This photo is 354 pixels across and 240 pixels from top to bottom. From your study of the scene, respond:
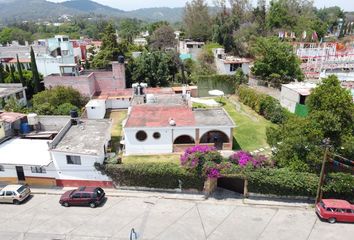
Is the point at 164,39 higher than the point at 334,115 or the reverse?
higher

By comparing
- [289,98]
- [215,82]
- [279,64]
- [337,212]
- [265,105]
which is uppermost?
[279,64]

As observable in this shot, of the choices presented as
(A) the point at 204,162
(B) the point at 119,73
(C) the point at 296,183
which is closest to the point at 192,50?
(B) the point at 119,73

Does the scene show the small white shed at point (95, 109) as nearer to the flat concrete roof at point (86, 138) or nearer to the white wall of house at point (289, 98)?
the flat concrete roof at point (86, 138)

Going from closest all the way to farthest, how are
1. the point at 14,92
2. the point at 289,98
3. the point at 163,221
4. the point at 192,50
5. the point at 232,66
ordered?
the point at 163,221 → the point at 289,98 → the point at 14,92 → the point at 232,66 → the point at 192,50

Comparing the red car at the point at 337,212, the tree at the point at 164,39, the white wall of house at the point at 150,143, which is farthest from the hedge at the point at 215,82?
the red car at the point at 337,212

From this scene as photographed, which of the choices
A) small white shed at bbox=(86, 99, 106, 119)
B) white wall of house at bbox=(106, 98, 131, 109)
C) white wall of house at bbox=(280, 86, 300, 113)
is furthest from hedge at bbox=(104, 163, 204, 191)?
white wall of house at bbox=(106, 98, 131, 109)

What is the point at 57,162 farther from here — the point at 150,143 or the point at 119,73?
the point at 119,73

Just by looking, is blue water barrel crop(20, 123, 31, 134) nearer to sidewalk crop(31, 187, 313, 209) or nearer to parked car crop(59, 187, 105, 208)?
sidewalk crop(31, 187, 313, 209)

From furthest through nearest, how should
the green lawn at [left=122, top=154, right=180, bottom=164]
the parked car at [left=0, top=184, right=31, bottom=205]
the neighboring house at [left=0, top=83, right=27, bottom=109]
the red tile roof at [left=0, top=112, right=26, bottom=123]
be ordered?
the neighboring house at [left=0, top=83, right=27, bottom=109], the red tile roof at [left=0, top=112, right=26, bottom=123], the green lawn at [left=122, top=154, right=180, bottom=164], the parked car at [left=0, top=184, right=31, bottom=205]
